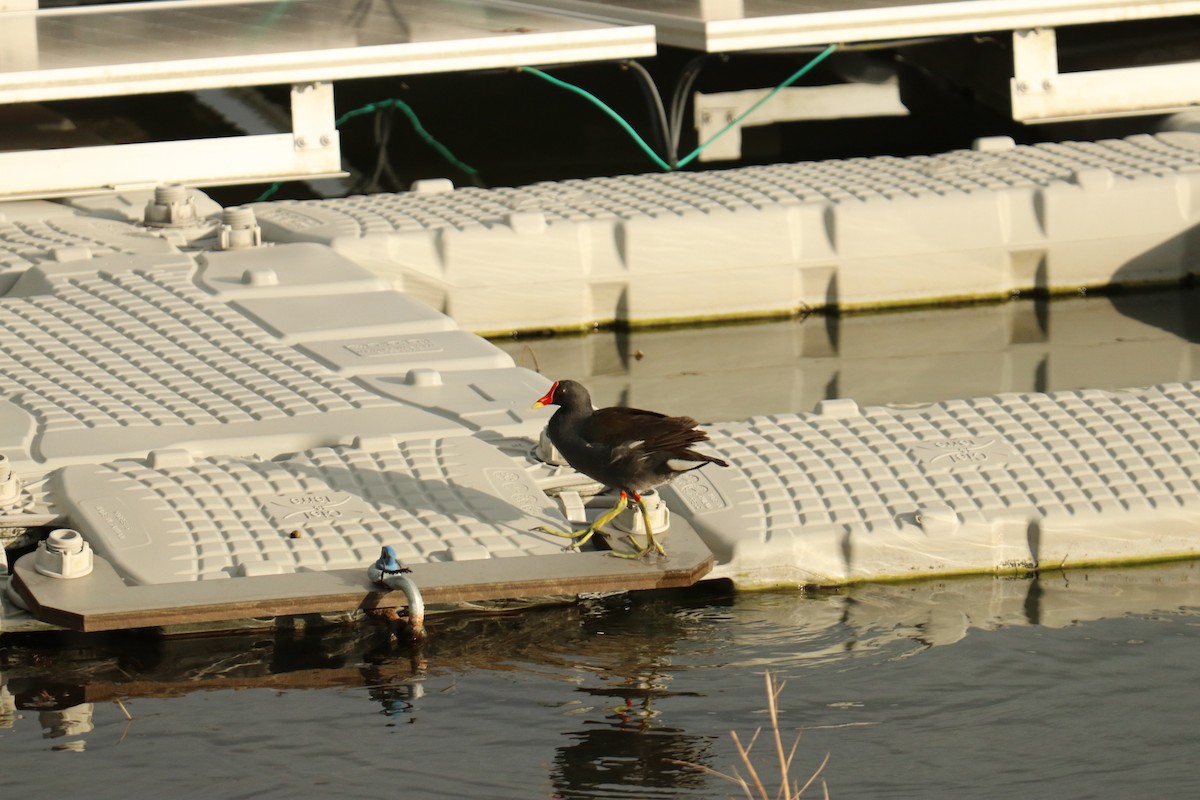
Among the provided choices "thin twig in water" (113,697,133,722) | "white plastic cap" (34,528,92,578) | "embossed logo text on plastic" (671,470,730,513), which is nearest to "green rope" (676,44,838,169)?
"embossed logo text on plastic" (671,470,730,513)

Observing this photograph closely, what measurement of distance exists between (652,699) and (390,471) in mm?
1271

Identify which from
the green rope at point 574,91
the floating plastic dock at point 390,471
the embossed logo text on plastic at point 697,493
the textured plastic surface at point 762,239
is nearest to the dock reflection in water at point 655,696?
the floating plastic dock at point 390,471

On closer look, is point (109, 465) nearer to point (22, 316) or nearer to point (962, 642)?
point (22, 316)

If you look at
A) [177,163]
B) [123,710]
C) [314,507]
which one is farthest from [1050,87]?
[123,710]

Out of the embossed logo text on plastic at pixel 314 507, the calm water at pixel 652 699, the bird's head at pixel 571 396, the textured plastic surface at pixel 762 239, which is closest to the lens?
the calm water at pixel 652 699

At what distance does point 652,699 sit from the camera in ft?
16.5

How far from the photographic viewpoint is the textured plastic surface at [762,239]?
8.58m

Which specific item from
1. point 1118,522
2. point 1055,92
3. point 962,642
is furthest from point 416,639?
point 1055,92

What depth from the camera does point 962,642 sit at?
5.39m

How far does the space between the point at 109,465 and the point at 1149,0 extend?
6.47 metres

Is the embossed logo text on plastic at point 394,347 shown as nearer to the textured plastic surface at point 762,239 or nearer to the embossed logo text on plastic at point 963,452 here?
the textured plastic surface at point 762,239

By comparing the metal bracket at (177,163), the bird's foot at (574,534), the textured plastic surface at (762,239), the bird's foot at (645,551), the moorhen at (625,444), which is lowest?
the bird's foot at (645,551)

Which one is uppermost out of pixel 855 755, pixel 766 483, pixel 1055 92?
pixel 1055 92

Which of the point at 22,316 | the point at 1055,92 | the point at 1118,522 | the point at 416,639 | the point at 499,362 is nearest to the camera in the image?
the point at 416,639
